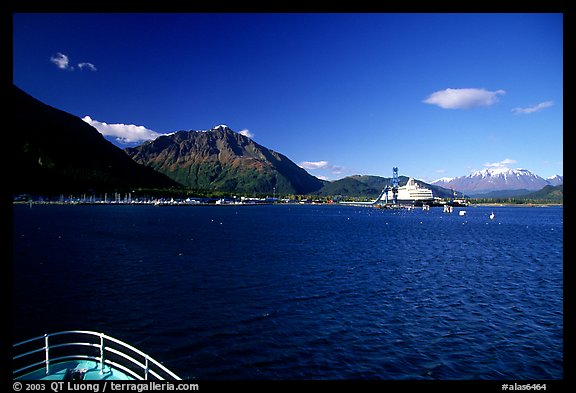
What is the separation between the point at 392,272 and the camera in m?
44.8

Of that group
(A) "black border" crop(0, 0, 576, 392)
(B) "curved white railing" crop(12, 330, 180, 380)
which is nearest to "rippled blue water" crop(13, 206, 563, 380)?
(B) "curved white railing" crop(12, 330, 180, 380)

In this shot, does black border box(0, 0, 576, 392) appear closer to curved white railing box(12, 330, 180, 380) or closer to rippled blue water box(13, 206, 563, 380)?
curved white railing box(12, 330, 180, 380)

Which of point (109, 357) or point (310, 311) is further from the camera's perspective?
point (310, 311)

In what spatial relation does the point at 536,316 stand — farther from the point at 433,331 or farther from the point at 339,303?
the point at 339,303

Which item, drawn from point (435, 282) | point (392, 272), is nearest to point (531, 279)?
point (435, 282)
